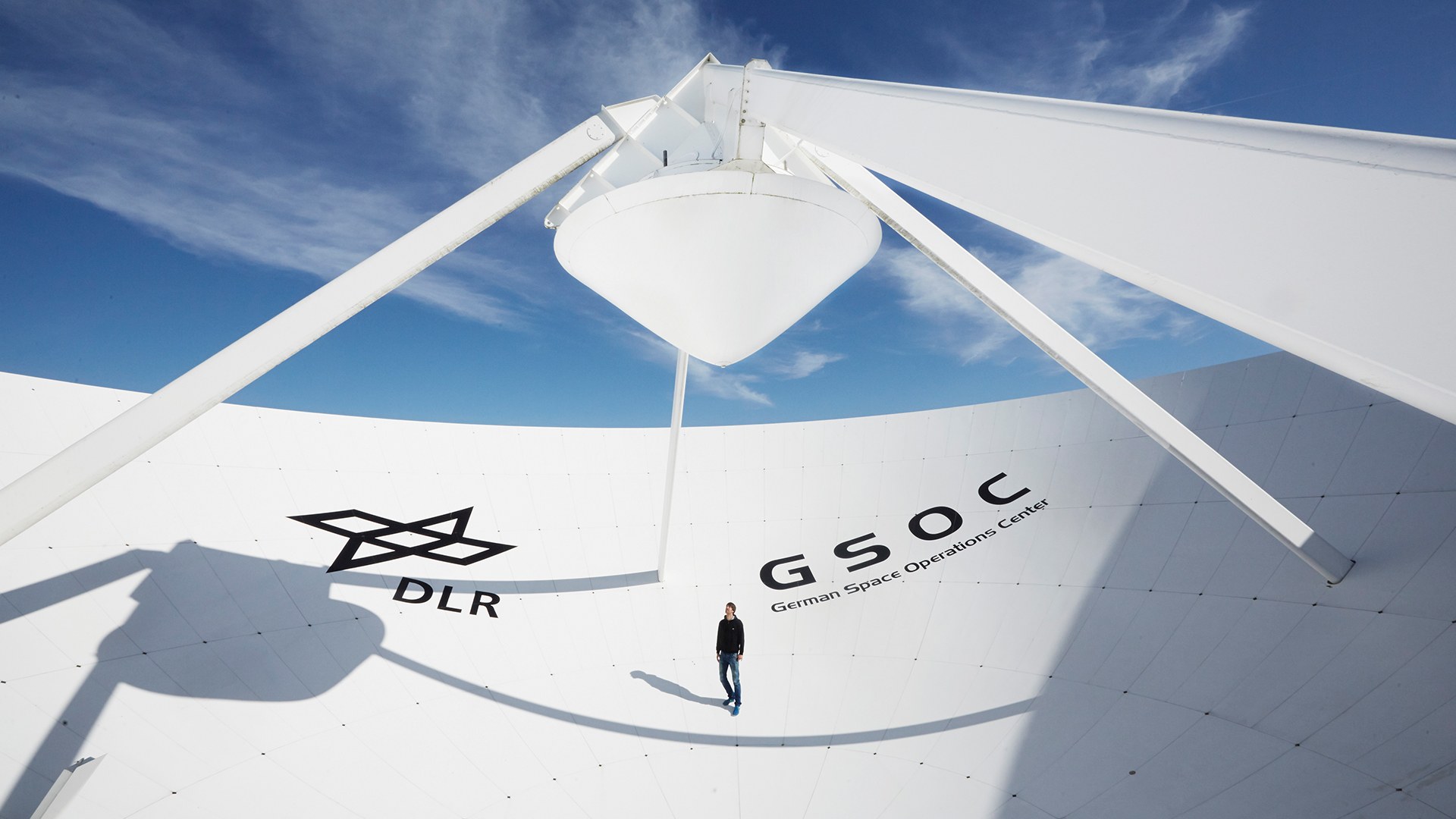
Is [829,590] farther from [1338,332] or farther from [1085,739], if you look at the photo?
[1338,332]

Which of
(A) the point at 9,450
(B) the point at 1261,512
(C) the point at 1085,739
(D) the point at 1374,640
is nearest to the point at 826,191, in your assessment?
(B) the point at 1261,512

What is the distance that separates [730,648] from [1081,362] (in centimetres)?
656

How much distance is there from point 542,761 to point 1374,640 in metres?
10.7

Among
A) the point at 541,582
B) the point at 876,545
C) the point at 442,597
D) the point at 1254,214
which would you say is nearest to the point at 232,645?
the point at 442,597

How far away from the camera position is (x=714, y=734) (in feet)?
31.8

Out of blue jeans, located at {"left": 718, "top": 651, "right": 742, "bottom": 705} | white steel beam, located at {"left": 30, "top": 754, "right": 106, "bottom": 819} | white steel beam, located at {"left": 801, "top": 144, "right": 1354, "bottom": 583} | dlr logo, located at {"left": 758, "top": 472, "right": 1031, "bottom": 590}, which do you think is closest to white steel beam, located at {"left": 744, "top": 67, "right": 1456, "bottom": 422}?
white steel beam, located at {"left": 801, "top": 144, "right": 1354, "bottom": 583}

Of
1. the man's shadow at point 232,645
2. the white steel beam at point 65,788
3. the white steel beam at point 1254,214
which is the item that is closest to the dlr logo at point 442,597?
the man's shadow at point 232,645

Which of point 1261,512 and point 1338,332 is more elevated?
point 1261,512

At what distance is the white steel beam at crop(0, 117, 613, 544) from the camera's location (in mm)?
4875

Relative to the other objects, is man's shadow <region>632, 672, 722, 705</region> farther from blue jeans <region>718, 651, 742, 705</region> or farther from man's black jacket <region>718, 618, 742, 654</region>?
man's black jacket <region>718, 618, 742, 654</region>

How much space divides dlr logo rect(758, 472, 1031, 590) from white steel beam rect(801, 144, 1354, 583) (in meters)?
4.67

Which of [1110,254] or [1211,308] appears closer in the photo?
[1211,308]

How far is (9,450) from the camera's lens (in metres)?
8.91

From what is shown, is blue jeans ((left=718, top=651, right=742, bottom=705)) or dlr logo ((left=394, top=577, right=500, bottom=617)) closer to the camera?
blue jeans ((left=718, top=651, right=742, bottom=705))
